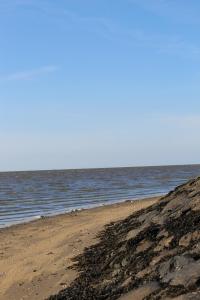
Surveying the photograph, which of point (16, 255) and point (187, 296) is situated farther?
point (16, 255)

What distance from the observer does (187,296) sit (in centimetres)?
589

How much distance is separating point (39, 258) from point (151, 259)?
4.55m

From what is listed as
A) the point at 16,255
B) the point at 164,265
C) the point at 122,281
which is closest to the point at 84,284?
the point at 122,281

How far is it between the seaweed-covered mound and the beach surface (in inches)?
19.7

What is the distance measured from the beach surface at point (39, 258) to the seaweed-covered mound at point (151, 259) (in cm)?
50

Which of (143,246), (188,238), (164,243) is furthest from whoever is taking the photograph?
(143,246)

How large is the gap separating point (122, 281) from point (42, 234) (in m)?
9.20

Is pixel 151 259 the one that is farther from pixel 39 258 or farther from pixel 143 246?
pixel 39 258

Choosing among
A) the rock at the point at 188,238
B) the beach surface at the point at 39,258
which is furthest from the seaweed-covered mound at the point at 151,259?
the beach surface at the point at 39,258

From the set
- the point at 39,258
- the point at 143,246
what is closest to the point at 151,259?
the point at 143,246

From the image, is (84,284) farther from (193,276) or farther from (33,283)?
(193,276)

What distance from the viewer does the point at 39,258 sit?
12.1m

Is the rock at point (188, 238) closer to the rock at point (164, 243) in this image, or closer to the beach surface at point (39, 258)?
the rock at point (164, 243)

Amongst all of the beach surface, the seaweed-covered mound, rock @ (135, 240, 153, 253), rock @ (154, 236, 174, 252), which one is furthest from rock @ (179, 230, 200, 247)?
the beach surface
